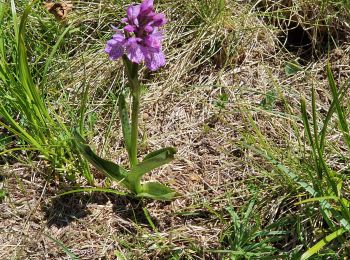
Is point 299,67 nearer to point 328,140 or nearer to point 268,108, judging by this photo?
point 268,108

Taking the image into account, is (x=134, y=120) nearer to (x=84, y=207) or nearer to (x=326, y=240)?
(x=84, y=207)

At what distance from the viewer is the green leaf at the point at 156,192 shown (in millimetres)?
1652

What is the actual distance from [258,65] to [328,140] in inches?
18.7

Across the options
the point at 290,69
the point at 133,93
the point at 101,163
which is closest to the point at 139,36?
the point at 133,93

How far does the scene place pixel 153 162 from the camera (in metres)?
A: 1.52

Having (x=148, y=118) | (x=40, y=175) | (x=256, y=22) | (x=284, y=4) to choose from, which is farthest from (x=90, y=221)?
(x=284, y=4)

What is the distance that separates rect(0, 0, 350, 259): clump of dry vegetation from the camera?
160cm

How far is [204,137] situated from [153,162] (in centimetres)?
42

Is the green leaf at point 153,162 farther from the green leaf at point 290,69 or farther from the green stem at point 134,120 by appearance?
the green leaf at point 290,69

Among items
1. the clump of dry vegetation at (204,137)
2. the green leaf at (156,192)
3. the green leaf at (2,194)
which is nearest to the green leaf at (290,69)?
the clump of dry vegetation at (204,137)

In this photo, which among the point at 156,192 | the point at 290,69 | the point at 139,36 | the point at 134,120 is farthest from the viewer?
the point at 290,69

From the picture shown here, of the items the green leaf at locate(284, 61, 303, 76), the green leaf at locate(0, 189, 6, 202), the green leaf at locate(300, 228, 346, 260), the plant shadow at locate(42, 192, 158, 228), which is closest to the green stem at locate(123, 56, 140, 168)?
the plant shadow at locate(42, 192, 158, 228)

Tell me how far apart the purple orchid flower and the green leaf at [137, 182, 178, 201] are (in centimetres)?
43

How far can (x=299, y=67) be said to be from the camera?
1.94m
